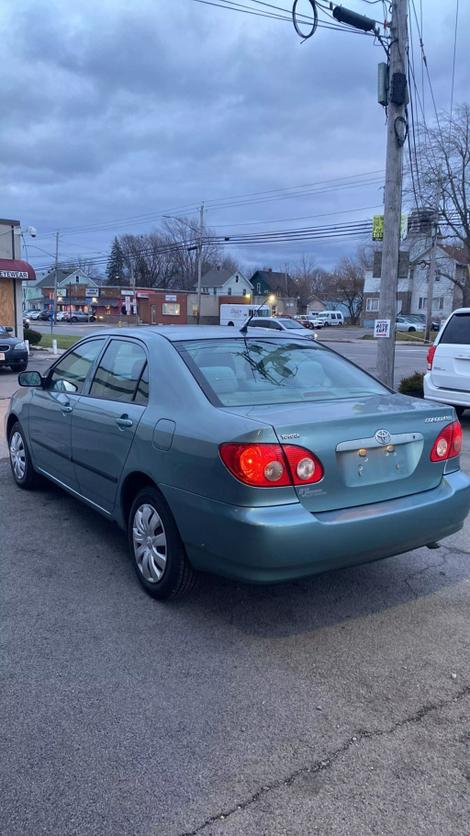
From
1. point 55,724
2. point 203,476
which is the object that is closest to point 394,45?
point 203,476

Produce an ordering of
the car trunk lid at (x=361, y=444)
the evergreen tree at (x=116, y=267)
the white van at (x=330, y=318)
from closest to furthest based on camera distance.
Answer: the car trunk lid at (x=361, y=444) < the white van at (x=330, y=318) < the evergreen tree at (x=116, y=267)

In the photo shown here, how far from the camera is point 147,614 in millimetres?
3547

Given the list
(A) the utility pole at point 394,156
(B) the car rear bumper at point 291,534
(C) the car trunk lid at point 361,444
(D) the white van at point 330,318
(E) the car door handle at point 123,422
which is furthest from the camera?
(D) the white van at point 330,318

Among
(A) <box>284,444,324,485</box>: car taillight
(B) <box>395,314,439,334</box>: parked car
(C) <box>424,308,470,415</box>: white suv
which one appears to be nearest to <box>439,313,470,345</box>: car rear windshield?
(C) <box>424,308,470,415</box>: white suv

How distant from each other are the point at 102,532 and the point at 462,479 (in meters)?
2.71

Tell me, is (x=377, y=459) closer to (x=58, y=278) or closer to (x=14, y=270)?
(x=14, y=270)

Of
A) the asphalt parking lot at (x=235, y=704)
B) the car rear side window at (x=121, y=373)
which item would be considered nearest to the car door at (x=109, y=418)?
the car rear side window at (x=121, y=373)

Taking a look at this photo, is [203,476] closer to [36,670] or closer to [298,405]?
[298,405]

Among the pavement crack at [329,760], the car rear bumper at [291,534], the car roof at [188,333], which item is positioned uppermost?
the car roof at [188,333]

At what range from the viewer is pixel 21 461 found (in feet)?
19.3

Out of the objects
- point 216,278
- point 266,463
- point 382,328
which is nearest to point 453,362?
point 382,328

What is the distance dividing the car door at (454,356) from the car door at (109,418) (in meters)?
5.85

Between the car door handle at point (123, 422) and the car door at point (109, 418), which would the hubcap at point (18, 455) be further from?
the car door handle at point (123, 422)

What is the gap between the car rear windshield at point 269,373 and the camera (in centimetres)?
360
